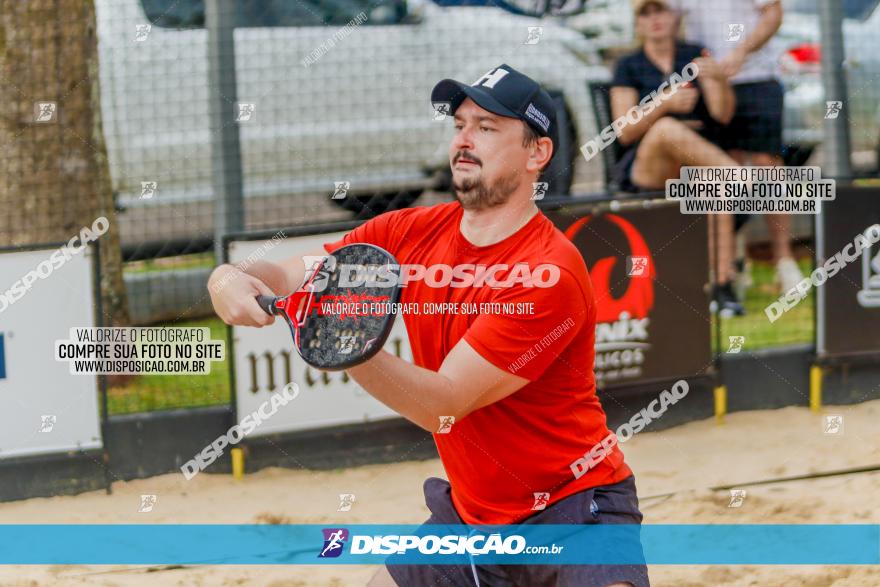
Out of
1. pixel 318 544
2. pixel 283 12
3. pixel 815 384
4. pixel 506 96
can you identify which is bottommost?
pixel 318 544

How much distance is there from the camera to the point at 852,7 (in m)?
6.86

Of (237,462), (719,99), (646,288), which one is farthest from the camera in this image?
(719,99)

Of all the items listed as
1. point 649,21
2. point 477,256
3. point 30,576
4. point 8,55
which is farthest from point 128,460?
point 649,21

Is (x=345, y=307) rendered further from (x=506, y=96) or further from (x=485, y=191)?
(x=506, y=96)

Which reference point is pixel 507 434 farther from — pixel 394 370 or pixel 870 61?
pixel 870 61

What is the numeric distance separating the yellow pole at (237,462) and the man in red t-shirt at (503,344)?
7.06 feet

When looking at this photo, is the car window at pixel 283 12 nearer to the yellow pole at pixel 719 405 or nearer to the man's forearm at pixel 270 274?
the man's forearm at pixel 270 274

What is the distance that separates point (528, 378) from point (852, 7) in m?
4.55

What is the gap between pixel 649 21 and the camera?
6305 millimetres

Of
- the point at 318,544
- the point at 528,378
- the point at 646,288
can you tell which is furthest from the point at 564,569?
the point at 646,288

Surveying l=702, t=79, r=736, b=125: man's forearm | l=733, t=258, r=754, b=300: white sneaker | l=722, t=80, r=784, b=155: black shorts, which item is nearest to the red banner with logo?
l=733, t=258, r=754, b=300: white sneaker

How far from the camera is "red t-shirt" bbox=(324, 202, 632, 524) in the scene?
320 centimetres

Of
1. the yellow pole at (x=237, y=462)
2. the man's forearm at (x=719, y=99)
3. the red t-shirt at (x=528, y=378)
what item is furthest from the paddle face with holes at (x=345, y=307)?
the man's forearm at (x=719, y=99)

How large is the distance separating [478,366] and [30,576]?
244 centimetres
